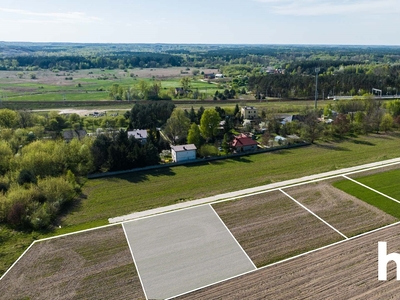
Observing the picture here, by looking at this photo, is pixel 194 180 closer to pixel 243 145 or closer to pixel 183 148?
pixel 183 148

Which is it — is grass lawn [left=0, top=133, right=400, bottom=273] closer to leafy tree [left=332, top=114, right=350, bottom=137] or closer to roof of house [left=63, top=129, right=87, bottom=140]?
leafy tree [left=332, top=114, right=350, bottom=137]

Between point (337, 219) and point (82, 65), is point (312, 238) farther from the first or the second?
point (82, 65)

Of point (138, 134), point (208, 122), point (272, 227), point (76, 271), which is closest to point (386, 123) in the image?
point (208, 122)

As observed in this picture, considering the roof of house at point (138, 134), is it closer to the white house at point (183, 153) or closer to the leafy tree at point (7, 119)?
the white house at point (183, 153)

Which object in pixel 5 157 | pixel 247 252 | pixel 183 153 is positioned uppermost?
pixel 5 157

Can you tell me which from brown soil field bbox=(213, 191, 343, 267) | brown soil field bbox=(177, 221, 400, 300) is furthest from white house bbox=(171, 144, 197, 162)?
brown soil field bbox=(177, 221, 400, 300)
